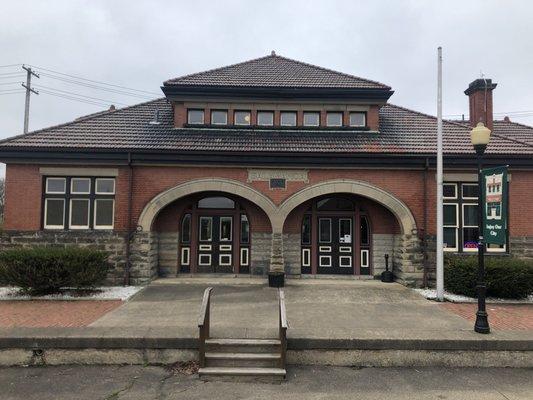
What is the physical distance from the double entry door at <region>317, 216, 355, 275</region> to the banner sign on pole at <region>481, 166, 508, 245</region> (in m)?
5.78

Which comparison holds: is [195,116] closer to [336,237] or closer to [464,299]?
[336,237]

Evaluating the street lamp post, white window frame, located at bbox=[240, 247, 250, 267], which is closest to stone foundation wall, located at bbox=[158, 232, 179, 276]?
white window frame, located at bbox=[240, 247, 250, 267]

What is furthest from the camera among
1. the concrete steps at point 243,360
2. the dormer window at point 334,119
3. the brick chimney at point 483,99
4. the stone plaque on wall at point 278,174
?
the dormer window at point 334,119

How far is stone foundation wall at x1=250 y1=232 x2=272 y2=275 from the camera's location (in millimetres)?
13867

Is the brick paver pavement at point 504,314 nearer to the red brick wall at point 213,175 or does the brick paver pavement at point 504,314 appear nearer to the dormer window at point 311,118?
the red brick wall at point 213,175

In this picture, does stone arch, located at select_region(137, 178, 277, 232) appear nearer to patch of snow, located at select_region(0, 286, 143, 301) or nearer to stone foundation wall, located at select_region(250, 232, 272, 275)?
stone foundation wall, located at select_region(250, 232, 272, 275)

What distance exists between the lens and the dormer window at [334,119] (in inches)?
591

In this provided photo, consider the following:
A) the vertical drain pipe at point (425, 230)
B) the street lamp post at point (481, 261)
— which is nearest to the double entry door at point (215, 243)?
the vertical drain pipe at point (425, 230)

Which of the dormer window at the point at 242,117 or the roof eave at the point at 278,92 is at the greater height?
the roof eave at the point at 278,92

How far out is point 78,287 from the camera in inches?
450

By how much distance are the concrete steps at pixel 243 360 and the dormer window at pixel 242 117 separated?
9.60m

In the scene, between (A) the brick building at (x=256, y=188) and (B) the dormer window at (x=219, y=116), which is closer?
(A) the brick building at (x=256, y=188)

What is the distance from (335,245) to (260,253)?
108 inches

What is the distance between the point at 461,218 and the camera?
43.0 ft
